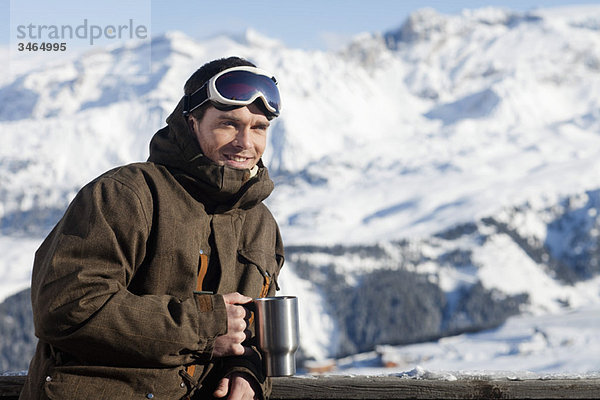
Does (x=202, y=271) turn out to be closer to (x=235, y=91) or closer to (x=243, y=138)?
(x=243, y=138)

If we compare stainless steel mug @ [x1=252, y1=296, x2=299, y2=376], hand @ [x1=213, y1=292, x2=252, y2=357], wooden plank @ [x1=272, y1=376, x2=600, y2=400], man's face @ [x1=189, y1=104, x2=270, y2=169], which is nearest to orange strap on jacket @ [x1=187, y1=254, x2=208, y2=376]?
hand @ [x1=213, y1=292, x2=252, y2=357]

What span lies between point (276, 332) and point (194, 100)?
1.09 m

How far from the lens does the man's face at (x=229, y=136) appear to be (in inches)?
136

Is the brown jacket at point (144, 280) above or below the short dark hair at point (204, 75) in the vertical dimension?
below

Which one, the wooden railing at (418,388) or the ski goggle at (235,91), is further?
the wooden railing at (418,388)

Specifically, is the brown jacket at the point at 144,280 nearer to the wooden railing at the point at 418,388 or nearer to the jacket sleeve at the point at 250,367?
the jacket sleeve at the point at 250,367

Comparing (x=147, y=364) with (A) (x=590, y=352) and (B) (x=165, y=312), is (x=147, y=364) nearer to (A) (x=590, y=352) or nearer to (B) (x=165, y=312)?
(B) (x=165, y=312)

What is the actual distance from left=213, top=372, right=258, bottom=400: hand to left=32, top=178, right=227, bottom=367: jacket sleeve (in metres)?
0.28

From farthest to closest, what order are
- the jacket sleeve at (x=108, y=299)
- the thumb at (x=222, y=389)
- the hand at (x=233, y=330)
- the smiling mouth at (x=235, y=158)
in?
the smiling mouth at (x=235, y=158) → the thumb at (x=222, y=389) → the hand at (x=233, y=330) → the jacket sleeve at (x=108, y=299)

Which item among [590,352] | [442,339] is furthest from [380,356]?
[590,352]

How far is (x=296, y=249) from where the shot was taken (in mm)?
198500

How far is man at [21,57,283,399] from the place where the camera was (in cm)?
297

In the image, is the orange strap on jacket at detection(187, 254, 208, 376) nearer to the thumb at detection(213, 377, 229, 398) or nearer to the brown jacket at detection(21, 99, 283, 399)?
the brown jacket at detection(21, 99, 283, 399)

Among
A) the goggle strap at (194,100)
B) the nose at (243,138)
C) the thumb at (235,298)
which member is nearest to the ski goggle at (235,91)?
the goggle strap at (194,100)
